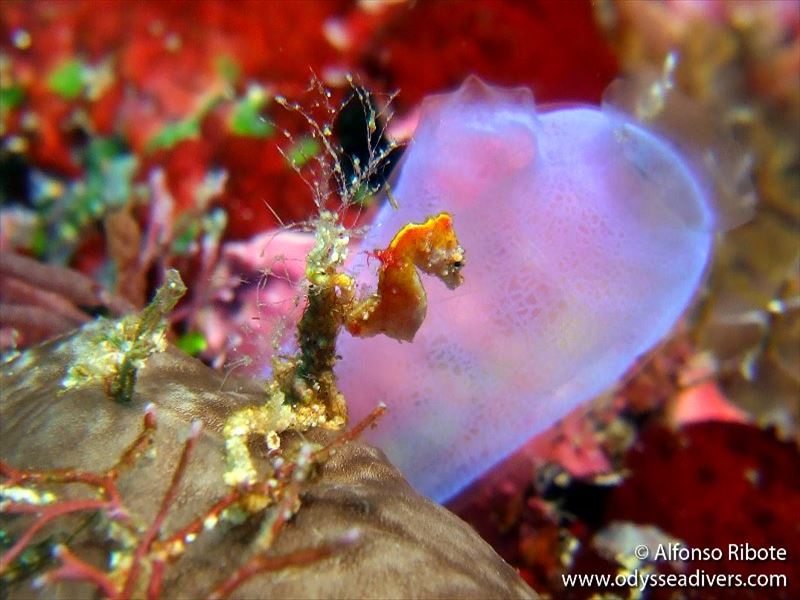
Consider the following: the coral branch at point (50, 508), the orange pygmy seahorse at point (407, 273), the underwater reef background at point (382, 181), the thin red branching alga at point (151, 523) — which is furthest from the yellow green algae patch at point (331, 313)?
the underwater reef background at point (382, 181)

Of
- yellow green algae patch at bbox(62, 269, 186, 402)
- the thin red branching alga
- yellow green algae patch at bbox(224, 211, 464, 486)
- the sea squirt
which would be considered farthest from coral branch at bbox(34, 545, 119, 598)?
the sea squirt

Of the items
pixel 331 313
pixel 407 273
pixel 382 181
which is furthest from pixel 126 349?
pixel 382 181

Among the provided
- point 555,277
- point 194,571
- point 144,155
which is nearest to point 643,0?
point 555,277

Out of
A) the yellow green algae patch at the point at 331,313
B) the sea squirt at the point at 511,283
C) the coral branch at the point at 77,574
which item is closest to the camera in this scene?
the coral branch at the point at 77,574

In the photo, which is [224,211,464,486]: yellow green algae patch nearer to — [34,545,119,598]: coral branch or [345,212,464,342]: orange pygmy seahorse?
[345,212,464,342]: orange pygmy seahorse

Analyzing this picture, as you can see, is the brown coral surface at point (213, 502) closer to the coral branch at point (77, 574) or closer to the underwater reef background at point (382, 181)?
the coral branch at point (77, 574)

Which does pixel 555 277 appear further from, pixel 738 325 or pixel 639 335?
pixel 738 325
